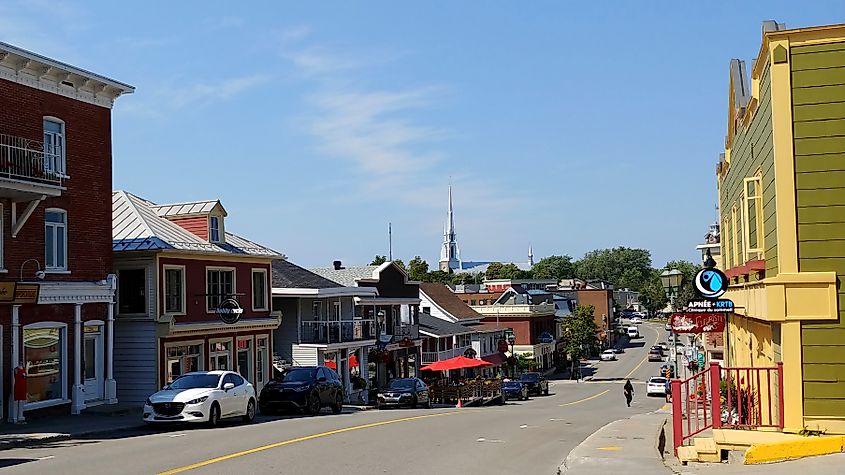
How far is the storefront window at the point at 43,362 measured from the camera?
2577 cm

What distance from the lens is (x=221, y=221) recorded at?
122 ft

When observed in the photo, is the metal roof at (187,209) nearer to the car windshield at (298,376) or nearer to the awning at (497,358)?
the car windshield at (298,376)

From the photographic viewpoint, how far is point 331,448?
17969 mm

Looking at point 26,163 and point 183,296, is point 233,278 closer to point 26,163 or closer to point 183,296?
point 183,296

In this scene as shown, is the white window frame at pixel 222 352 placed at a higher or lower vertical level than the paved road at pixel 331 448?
higher

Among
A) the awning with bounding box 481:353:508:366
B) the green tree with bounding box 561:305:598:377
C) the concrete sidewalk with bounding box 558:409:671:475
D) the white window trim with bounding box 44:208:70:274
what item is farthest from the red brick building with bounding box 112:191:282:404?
the green tree with bounding box 561:305:598:377

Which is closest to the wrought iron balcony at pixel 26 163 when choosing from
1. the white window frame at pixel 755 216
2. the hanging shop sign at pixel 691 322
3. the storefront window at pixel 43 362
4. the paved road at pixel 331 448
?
the storefront window at pixel 43 362

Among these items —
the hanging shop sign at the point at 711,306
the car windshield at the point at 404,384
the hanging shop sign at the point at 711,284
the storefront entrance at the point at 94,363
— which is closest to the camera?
the hanging shop sign at the point at 711,306

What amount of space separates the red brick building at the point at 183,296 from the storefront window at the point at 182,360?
0.04 metres

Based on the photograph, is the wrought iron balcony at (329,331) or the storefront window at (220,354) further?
the wrought iron balcony at (329,331)

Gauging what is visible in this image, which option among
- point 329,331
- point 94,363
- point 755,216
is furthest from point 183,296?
point 755,216

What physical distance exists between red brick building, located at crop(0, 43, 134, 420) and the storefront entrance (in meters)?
0.03

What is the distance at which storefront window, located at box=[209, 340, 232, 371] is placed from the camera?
1405 inches

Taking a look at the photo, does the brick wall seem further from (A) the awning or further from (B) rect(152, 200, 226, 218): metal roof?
(A) the awning
